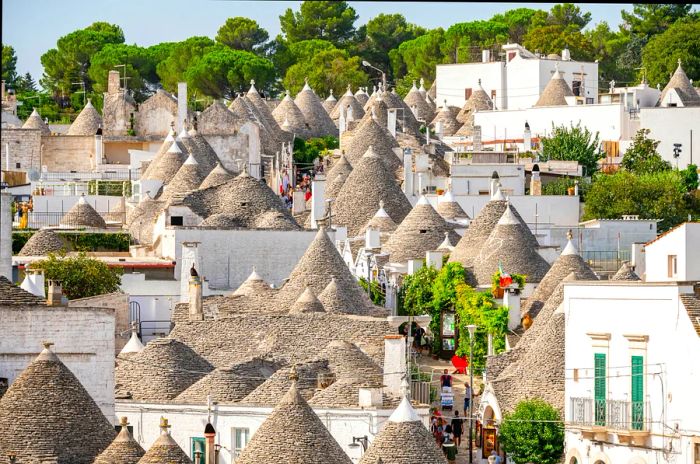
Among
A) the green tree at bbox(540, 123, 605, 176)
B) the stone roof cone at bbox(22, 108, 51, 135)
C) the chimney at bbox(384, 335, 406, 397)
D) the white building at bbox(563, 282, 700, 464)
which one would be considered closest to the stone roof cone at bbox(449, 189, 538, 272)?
the chimney at bbox(384, 335, 406, 397)

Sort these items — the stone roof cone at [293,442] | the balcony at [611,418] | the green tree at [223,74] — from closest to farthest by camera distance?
1. the stone roof cone at [293,442]
2. the balcony at [611,418]
3. the green tree at [223,74]

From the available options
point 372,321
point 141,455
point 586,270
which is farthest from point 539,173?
point 141,455

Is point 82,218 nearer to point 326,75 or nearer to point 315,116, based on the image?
point 315,116

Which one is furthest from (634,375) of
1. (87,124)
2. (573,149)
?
(87,124)

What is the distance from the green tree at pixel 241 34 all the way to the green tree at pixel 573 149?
36495 millimetres

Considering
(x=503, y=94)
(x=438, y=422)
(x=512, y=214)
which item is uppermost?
(x=503, y=94)

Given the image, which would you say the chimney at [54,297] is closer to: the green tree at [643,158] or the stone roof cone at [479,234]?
the stone roof cone at [479,234]

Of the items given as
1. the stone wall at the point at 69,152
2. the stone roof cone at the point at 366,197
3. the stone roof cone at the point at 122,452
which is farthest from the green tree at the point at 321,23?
the stone roof cone at the point at 122,452

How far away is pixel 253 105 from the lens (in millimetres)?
77000

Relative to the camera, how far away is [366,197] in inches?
2424

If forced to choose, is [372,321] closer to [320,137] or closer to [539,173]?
[539,173]

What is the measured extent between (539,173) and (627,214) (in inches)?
126

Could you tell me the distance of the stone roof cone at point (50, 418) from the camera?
89.2ft

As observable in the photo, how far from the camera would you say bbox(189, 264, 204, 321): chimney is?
4156 centimetres
